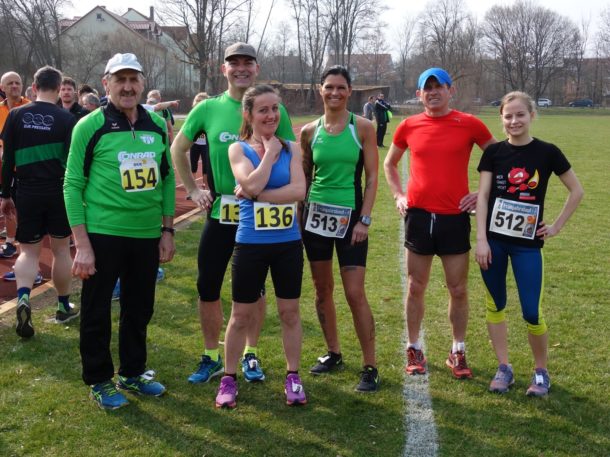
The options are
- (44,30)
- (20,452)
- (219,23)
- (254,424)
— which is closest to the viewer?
(20,452)

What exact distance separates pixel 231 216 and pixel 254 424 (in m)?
1.26

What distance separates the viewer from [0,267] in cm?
734

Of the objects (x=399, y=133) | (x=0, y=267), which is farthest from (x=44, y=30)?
(x=399, y=133)

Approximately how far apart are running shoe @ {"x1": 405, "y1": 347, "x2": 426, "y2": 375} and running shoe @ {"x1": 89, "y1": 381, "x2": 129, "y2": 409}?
1.92 meters

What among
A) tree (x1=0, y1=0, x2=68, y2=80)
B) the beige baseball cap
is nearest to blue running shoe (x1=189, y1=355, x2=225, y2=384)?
the beige baseball cap

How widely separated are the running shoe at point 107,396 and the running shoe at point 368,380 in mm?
1496

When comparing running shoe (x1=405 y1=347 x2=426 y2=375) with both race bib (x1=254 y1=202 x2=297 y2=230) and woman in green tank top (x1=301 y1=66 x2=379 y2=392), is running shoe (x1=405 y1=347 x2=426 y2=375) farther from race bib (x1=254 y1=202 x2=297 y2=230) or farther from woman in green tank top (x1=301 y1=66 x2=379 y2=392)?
race bib (x1=254 y1=202 x2=297 y2=230)

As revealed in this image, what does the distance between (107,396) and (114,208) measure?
1.16 meters

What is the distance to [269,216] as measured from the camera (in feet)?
11.9

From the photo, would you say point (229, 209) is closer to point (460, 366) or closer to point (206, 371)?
point (206, 371)

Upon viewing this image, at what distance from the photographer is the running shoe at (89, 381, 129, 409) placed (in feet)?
12.6

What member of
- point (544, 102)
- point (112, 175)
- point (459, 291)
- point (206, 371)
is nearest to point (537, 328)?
point (459, 291)

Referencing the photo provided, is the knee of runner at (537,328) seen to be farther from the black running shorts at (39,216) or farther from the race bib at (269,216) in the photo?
the black running shorts at (39,216)

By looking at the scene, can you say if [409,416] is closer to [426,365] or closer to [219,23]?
[426,365]
